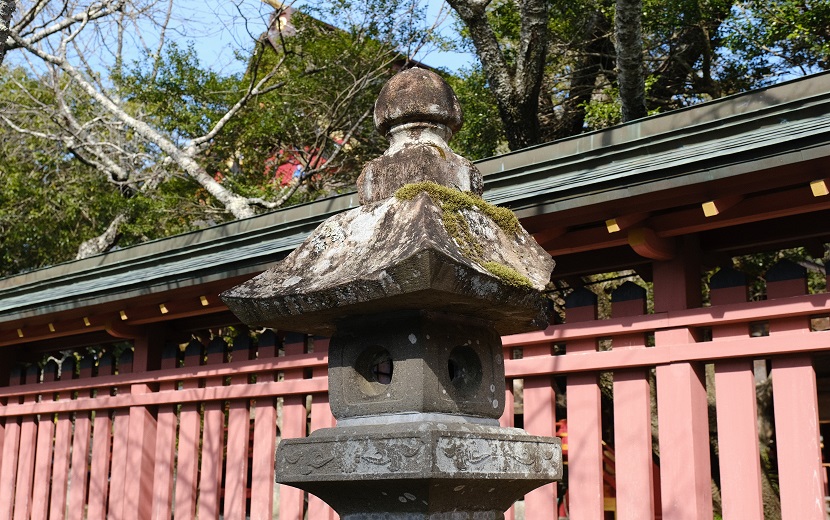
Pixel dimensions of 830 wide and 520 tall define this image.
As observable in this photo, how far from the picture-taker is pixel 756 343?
459cm

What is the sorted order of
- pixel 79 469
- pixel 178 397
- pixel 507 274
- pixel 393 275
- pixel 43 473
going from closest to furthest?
pixel 393 275 → pixel 507 274 → pixel 178 397 → pixel 79 469 → pixel 43 473

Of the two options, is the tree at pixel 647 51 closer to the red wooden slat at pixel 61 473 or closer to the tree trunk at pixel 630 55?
the tree trunk at pixel 630 55

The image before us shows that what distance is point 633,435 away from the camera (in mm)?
4930

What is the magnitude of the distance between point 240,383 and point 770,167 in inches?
164

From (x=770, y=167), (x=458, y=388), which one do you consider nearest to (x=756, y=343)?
(x=770, y=167)

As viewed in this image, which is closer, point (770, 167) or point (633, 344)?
point (770, 167)

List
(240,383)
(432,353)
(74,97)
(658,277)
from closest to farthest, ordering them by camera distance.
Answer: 1. (432,353)
2. (658,277)
3. (240,383)
4. (74,97)

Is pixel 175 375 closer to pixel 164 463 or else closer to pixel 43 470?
pixel 164 463

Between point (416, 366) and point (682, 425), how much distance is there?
2.21 meters

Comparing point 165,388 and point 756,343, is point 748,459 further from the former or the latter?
point 165,388

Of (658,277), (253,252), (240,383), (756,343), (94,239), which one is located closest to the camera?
(756,343)

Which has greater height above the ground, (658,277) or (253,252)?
(253,252)

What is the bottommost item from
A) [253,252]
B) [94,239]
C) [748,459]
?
[748,459]

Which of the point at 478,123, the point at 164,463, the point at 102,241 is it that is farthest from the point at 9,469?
the point at 478,123
